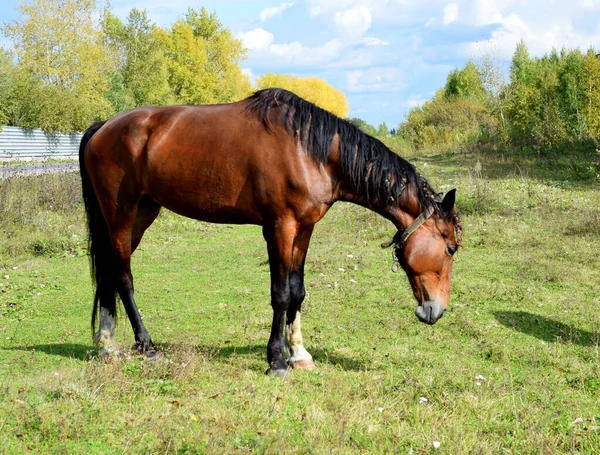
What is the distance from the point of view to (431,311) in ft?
16.0

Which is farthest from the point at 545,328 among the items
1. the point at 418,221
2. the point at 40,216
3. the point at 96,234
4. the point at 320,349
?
the point at 40,216

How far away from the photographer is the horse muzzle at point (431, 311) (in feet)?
15.9

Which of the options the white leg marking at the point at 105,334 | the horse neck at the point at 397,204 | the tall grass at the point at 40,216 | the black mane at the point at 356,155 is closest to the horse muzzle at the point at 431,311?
the horse neck at the point at 397,204

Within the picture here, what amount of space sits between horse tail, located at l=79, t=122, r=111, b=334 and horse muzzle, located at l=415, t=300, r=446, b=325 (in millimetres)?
3035

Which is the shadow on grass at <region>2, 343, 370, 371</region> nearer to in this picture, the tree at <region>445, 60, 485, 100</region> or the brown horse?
the brown horse

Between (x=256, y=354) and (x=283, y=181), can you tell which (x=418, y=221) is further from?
(x=256, y=354)

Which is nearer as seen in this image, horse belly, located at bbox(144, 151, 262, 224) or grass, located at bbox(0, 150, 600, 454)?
grass, located at bbox(0, 150, 600, 454)

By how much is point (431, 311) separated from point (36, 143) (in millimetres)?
38674

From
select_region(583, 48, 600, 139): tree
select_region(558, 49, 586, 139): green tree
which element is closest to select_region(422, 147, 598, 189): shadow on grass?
select_region(583, 48, 600, 139): tree

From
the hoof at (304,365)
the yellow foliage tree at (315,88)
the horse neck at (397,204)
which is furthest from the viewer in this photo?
the yellow foliage tree at (315,88)

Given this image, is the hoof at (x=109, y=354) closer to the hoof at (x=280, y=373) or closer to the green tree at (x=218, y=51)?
the hoof at (x=280, y=373)

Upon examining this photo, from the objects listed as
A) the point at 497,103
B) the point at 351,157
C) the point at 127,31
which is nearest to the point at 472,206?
A: the point at 351,157

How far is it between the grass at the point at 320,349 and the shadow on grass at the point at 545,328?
0.03 meters

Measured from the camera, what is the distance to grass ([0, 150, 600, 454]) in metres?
3.63
